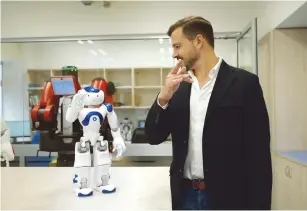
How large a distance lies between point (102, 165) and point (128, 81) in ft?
8.97

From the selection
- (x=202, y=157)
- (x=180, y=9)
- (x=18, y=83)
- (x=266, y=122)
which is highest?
(x=180, y=9)

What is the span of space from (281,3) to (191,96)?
216 centimetres

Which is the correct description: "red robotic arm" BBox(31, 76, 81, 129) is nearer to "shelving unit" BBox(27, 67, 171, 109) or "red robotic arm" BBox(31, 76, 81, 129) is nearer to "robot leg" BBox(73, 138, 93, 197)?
"robot leg" BBox(73, 138, 93, 197)

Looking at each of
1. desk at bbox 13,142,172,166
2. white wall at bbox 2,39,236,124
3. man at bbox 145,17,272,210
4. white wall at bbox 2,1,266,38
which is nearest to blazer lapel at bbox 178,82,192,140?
man at bbox 145,17,272,210

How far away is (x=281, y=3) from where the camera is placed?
2.83m

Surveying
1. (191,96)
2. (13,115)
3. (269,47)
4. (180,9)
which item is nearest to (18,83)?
(13,115)

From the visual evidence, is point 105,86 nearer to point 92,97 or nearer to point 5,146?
point 92,97

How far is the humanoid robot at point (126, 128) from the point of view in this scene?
13.1ft

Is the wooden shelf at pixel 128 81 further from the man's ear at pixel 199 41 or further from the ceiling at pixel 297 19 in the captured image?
the man's ear at pixel 199 41

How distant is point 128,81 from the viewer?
4.23 m

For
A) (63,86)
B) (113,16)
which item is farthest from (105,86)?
(113,16)

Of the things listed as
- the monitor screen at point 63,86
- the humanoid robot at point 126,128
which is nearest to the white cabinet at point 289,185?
the monitor screen at point 63,86

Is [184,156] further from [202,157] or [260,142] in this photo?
[260,142]

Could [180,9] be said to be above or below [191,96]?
above
